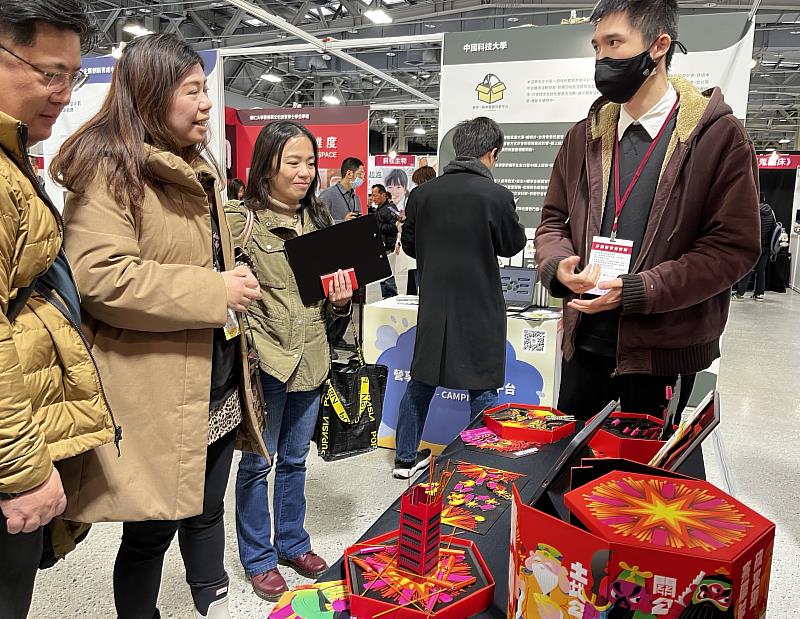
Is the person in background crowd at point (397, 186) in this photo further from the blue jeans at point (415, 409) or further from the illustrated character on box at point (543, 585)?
the illustrated character on box at point (543, 585)

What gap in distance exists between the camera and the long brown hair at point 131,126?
130 centimetres

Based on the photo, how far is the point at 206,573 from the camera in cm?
158

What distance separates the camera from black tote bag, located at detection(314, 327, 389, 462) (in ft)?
6.89

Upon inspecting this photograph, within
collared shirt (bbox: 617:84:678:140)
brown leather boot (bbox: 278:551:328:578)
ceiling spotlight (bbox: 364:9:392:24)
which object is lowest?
brown leather boot (bbox: 278:551:328:578)

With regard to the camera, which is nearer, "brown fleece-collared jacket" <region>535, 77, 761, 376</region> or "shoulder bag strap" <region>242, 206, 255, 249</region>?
"brown fleece-collared jacket" <region>535, 77, 761, 376</region>

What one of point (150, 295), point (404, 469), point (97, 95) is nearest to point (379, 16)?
point (97, 95)

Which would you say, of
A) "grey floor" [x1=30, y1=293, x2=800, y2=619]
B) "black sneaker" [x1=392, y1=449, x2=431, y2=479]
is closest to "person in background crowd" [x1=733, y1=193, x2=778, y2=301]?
"grey floor" [x1=30, y1=293, x2=800, y2=619]

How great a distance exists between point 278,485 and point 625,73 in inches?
63.4

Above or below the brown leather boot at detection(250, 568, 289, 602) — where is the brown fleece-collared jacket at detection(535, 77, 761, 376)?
above

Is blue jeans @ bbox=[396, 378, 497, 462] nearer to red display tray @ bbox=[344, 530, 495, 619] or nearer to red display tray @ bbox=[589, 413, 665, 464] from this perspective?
red display tray @ bbox=[589, 413, 665, 464]

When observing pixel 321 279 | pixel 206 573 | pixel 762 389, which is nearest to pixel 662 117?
pixel 321 279

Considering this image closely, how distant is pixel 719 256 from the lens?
1389 mm

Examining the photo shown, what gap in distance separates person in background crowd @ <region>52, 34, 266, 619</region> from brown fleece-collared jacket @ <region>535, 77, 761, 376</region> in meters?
0.85

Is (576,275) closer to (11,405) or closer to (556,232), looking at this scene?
(556,232)
